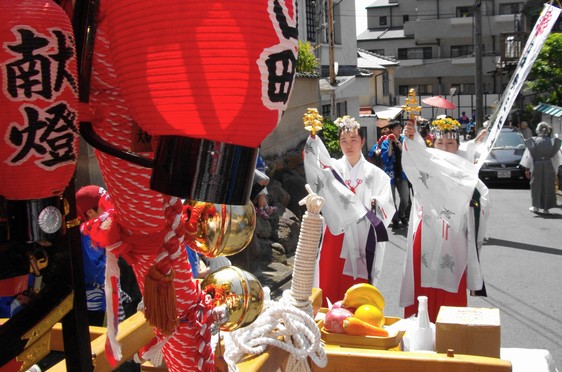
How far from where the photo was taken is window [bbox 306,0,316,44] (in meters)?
18.9

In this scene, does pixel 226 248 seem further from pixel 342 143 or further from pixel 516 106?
pixel 516 106

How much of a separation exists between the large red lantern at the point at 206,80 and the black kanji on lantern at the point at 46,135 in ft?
0.55

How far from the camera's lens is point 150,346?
5.82 feet

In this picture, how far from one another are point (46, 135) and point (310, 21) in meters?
18.8

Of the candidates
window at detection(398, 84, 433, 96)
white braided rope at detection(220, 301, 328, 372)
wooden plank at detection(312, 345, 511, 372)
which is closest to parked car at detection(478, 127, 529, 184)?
wooden plank at detection(312, 345, 511, 372)

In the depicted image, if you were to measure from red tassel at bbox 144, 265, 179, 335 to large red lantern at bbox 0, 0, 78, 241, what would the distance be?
0.76 feet

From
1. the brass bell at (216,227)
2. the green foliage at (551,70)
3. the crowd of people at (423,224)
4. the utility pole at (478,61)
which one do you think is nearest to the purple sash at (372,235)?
the crowd of people at (423,224)

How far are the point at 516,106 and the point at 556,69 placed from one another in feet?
38.6

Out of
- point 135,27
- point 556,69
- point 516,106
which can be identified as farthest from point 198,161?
point 516,106

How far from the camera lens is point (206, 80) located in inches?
43.9

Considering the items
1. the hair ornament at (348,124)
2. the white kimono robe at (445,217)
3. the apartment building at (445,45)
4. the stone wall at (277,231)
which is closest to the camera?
the white kimono robe at (445,217)

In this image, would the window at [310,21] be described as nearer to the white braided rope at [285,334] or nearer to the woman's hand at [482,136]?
the woman's hand at [482,136]

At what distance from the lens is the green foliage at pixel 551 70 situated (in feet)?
71.3

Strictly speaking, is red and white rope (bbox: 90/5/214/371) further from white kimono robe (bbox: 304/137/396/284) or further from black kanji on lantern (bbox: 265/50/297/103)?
white kimono robe (bbox: 304/137/396/284)
